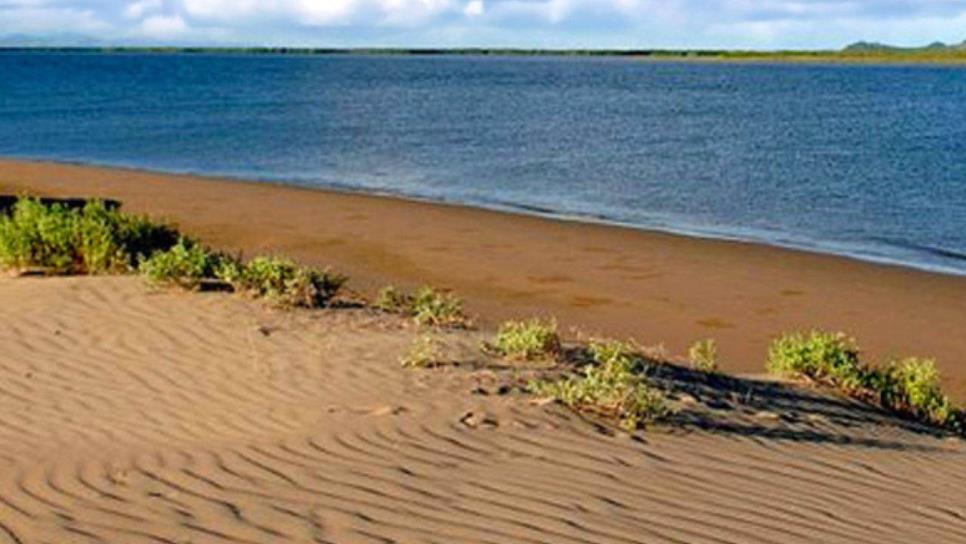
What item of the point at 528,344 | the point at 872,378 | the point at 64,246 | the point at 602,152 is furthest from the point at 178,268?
the point at 602,152

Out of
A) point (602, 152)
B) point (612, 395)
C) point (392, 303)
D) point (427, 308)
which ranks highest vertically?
point (612, 395)

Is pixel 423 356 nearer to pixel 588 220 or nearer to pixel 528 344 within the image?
pixel 528 344

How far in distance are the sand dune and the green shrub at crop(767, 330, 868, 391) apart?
47cm

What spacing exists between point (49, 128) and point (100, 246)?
4061 centimetres

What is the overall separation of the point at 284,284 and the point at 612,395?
3923mm

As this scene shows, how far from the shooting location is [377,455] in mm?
6855

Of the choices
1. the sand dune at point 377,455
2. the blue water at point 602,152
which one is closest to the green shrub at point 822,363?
the sand dune at point 377,455

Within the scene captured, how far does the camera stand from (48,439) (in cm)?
719

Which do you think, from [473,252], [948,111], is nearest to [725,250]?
[473,252]

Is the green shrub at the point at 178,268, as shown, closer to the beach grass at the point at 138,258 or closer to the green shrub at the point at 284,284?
the beach grass at the point at 138,258

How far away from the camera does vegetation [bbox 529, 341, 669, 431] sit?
306 inches

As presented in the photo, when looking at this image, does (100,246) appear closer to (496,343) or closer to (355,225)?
(496,343)

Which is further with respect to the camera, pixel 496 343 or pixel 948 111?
pixel 948 111

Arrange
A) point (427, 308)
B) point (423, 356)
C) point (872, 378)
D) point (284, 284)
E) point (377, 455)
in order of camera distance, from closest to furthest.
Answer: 1. point (377, 455)
2. point (423, 356)
3. point (872, 378)
4. point (427, 308)
5. point (284, 284)
